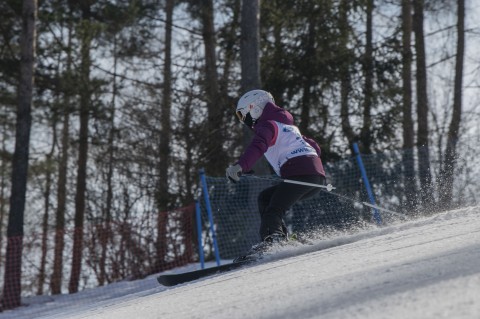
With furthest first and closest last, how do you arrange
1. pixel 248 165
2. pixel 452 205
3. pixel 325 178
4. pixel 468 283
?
pixel 452 205, pixel 325 178, pixel 248 165, pixel 468 283

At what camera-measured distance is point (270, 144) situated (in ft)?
20.7

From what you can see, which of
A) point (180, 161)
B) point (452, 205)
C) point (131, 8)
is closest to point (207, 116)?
point (180, 161)

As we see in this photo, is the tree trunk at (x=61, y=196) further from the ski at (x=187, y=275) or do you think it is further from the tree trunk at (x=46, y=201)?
the ski at (x=187, y=275)

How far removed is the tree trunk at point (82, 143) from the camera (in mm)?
13320

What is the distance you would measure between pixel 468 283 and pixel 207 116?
1373cm

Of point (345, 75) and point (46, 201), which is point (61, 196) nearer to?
point (46, 201)

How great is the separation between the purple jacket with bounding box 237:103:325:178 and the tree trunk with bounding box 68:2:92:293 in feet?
24.0

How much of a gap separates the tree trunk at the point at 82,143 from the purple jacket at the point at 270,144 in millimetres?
7308

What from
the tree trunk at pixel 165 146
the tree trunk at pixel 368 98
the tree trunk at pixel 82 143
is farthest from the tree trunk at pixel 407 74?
the tree trunk at pixel 82 143

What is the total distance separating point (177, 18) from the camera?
18.7 m

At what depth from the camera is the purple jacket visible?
242 inches

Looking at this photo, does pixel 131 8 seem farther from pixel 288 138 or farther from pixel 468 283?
pixel 468 283

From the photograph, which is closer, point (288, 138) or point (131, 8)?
point (288, 138)

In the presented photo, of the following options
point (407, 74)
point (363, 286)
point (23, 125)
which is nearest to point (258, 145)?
point (363, 286)
